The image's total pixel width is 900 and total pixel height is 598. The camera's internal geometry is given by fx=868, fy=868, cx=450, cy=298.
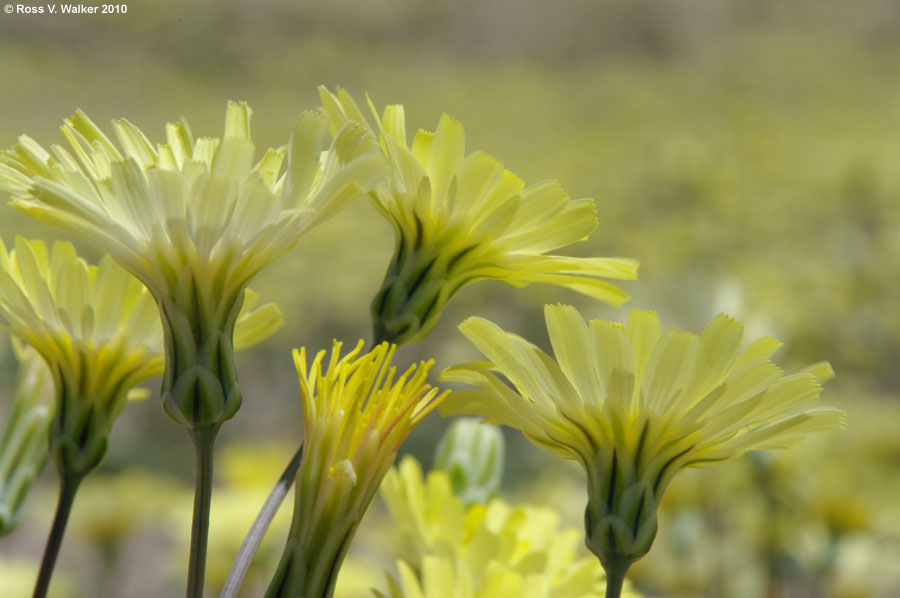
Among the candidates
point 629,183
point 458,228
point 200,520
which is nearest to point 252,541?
point 200,520

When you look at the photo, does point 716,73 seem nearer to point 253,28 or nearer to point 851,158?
point 253,28

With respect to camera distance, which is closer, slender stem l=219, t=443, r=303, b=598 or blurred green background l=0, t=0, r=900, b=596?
slender stem l=219, t=443, r=303, b=598

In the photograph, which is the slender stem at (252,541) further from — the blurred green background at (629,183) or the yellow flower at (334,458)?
the blurred green background at (629,183)

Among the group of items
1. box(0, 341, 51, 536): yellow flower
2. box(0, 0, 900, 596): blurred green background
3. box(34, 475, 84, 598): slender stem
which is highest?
box(0, 0, 900, 596): blurred green background

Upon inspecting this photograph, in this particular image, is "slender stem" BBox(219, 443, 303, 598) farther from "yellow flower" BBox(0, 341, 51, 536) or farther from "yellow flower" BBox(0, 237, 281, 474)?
"yellow flower" BBox(0, 341, 51, 536)

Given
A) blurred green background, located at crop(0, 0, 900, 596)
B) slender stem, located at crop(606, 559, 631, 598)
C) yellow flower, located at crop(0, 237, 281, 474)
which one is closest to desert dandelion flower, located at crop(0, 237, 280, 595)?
yellow flower, located at crop(0, 237, 281, 474)

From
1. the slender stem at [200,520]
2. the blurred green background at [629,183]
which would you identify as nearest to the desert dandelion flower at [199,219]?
the slender stem at [200,520]

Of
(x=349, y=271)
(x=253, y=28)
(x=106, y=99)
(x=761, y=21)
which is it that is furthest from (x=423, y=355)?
(x=761, y=21)
